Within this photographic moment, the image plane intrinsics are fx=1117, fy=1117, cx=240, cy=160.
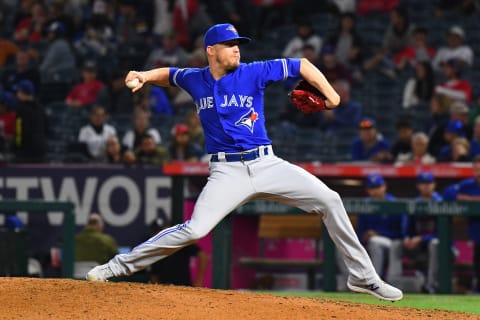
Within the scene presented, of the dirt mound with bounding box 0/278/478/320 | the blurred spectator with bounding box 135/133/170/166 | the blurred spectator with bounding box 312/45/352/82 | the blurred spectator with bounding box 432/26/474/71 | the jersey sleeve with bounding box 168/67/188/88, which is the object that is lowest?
the dirt mound with bounding box 0/278/478/320

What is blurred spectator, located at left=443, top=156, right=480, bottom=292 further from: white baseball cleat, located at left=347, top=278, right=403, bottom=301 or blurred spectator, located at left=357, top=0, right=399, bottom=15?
blurred spectator, located at left=357, top=0, right=399, bottom=15

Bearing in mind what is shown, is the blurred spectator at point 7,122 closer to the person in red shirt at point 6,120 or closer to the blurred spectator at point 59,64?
the person in red shirt at point 6,120

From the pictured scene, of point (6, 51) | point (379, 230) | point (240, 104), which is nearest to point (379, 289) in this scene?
point (240, 104)

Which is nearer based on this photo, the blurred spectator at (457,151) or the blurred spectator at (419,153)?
the blurred spectator at (457,151)

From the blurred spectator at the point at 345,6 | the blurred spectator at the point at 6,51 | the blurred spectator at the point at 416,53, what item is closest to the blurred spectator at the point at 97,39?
the blurred spectator at the point at 6,51

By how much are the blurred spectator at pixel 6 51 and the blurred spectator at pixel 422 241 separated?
858 cm

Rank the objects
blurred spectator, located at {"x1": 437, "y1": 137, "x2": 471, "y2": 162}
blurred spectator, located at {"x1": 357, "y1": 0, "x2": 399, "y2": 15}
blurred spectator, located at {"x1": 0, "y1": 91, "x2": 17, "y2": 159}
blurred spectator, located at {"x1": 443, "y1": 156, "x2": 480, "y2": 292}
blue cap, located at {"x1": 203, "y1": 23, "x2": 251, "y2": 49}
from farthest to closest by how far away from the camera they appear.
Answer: blurred spectator, located at {"x1": 357, "y1": 0, "x2": 399, "y2": 15} → blurred spectator, located at {"x1": 0, "y1": 91, "x2": 17, "y2": 159} → blurred spectator, located at {"x1": 437, "y1": 137, "x2": 471, "y2": 162} → blurred spectator, located at {"x1": 443, "y1": 156, "x2": 480, "y2": 292} → blue cap, located at {"x1": 203, "y1": 23, "x2": 251, "y2": 49}

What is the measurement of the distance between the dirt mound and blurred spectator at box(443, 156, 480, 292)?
362 centimetres

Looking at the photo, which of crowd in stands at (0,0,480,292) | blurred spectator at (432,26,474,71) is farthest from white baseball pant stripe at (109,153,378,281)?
blurred spectator at (432,26,474,71)

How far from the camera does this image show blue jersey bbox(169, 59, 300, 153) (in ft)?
21.5

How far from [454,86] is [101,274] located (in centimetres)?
792

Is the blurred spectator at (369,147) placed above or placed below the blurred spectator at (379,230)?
above

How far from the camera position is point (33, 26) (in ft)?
58.1

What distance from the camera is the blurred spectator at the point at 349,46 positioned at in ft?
50.0
